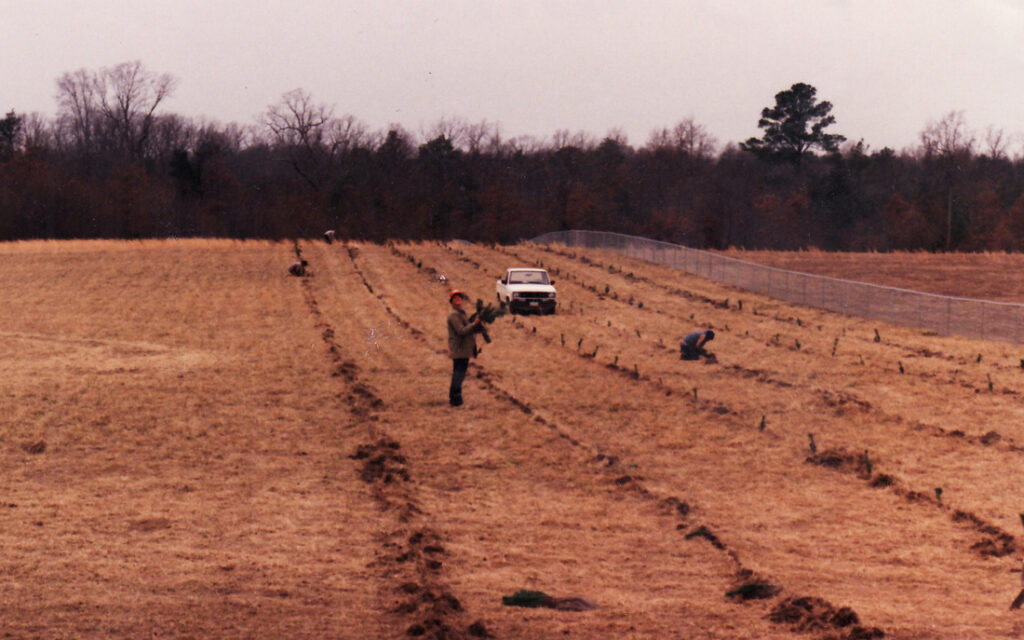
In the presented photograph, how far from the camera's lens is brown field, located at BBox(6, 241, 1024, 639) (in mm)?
8969

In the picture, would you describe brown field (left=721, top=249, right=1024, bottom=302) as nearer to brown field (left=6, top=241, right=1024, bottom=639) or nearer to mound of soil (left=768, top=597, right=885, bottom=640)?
brown field (left=6, top=241, right=1024, bottom=639)

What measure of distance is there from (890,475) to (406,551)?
26.8 ft

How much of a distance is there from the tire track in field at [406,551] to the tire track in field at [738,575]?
9.07 ft

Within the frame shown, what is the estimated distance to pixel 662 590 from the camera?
979 centimetres

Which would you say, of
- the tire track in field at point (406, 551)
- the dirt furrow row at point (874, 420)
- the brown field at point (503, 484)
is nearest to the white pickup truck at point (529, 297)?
the brown field at point (503, 484)

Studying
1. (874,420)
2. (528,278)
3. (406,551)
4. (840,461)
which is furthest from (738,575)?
(528,278)

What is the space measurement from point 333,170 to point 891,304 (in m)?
83.2

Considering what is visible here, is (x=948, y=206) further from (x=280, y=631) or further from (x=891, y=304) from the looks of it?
(x=280, y=631)

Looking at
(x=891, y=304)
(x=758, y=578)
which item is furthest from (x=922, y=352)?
(x=758, y=578)

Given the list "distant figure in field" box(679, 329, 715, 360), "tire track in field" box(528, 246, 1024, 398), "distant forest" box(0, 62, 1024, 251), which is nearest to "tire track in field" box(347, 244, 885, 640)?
"distant figure in field" box(679, 329, 715, 360)

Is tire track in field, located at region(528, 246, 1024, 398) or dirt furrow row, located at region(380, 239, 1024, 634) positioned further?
tire track in field, located at region(528, 246, 1024, 398)

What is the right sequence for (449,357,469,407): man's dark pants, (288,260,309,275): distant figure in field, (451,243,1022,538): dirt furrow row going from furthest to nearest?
(288,260,309,275): distant figure in field, (449,357,469,407): man's dark pants, (451,243,1022,538): dirt furrow row

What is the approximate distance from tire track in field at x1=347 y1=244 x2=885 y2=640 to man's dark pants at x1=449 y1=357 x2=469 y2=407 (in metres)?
1.22

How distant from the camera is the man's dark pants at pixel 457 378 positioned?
19.6m
